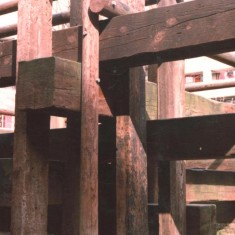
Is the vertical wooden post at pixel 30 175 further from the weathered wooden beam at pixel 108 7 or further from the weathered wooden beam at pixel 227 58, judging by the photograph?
the weathered wooden beam at pixel 227 58

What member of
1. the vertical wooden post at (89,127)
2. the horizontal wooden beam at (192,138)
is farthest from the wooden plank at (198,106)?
the vertical wooden post at (89,127)

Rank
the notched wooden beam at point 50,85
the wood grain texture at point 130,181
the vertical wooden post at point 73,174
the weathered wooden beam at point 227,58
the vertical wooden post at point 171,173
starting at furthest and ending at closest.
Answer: the weathered wooden beam at point 227,58 → the vertical wooden post at point 171,173 → the vertical wooden post at point 73,174 → the wood grain texture at point 130,181 → the notched wooden beam at point 50,85

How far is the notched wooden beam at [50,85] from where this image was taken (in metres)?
2.25

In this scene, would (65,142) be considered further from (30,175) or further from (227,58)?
(227,58)

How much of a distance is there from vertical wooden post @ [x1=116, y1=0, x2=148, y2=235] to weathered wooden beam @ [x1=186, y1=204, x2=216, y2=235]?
2.20ft

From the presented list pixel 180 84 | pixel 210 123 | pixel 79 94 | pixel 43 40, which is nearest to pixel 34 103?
pixel 79 94

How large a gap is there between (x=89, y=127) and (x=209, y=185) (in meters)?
2.00

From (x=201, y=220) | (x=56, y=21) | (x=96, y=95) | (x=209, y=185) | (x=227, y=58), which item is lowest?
(x=201, y=220)

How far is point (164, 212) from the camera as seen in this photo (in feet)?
10.4

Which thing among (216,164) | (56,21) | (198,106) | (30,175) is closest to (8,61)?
(30,175)

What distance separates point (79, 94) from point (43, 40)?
1.12 feet

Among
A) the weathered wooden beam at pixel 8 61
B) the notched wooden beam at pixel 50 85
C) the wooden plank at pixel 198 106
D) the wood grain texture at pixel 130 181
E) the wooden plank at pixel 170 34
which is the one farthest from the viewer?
the wooden plank at pixel 198 106

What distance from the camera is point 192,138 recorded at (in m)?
2.76

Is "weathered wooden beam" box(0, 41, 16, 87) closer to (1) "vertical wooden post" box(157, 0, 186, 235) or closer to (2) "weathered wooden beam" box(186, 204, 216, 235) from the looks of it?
(1) "vertical wooden post" box(157, 0, 186, 235)
